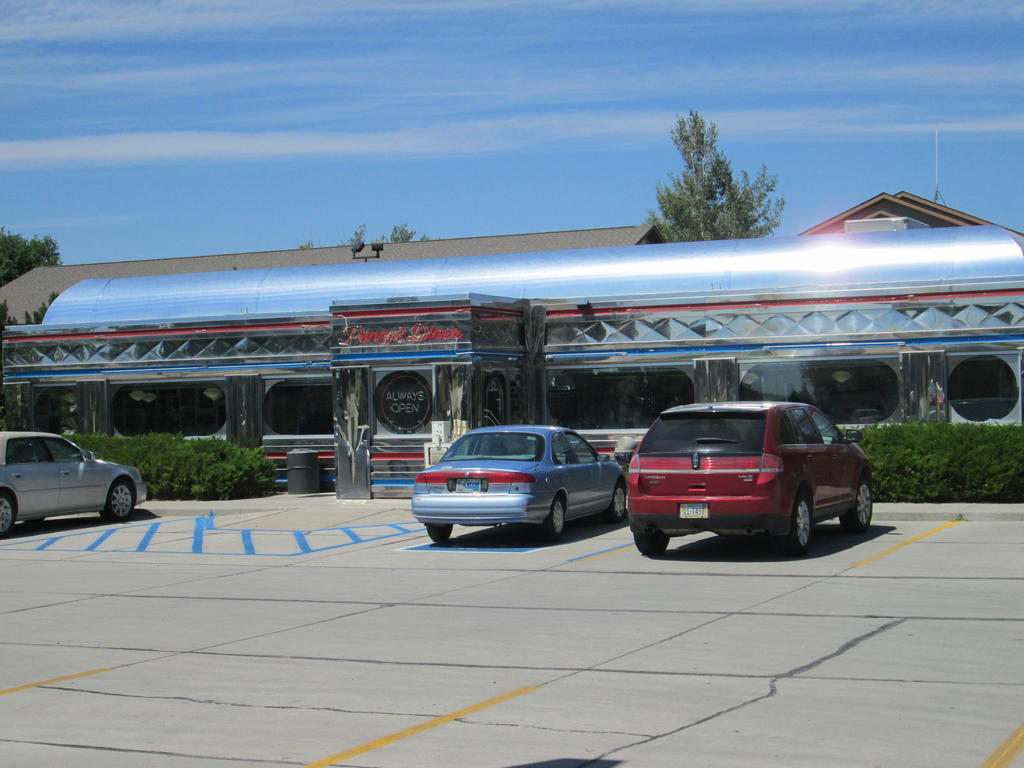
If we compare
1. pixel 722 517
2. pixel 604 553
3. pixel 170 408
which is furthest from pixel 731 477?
pixel 170 408

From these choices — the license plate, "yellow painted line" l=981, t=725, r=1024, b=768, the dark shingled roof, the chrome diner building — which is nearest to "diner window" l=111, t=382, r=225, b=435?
the chrome diner building

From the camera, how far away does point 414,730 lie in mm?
7559

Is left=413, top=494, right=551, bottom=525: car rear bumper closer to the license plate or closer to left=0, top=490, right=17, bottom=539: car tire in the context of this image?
the license plate

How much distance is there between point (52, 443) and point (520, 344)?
8.73 m

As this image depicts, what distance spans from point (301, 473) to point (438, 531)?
326 inches

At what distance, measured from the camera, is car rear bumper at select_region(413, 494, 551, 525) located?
16516 mm

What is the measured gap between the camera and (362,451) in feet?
77.3

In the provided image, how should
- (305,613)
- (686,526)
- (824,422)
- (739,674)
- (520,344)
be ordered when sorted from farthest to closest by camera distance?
(520,344), (824,422), (686,526), (305,613), (739,674)

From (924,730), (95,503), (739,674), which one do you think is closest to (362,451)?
(95,503)

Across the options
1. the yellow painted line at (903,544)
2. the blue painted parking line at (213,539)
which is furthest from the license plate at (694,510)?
the blue painted parking line at (213,539)

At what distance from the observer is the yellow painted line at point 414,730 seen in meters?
6.96

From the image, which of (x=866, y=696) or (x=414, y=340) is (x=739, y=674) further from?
(x=414, y=340)

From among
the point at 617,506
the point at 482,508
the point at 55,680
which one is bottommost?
the point at 617,506

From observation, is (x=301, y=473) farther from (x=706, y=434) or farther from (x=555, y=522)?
(x=706, y=434)
